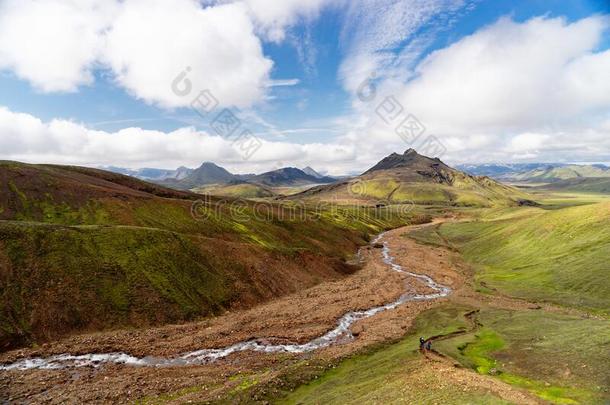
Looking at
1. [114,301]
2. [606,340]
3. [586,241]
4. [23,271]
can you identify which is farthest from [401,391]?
[586,241]

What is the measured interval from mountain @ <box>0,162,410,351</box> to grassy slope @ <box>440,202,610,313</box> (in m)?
47.8

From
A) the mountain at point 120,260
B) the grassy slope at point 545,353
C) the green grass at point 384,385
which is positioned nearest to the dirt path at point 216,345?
the green grass at point 384,385

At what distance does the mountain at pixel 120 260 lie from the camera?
58.7 metres

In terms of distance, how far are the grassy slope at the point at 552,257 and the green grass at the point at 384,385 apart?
41368 mm

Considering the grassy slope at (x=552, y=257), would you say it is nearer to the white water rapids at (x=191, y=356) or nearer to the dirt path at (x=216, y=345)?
the dirt path at (x=216, y=345)

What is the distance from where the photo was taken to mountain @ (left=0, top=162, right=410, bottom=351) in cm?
5869

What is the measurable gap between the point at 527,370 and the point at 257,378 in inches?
1253

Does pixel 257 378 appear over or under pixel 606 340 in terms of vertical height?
under

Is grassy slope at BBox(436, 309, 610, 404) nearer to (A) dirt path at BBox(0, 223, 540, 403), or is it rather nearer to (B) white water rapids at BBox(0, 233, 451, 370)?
(A) dirt path at BBox(0, 223, 540, 403)

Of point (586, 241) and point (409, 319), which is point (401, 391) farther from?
point (586, 241)

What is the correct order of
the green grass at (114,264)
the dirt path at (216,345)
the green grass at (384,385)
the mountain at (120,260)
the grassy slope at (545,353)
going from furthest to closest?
the mountain at (120,260)
the green grass at (114,264)
the dirt path at (216,345)
the grassy slope at (545,353)
the green grass at (384,385)

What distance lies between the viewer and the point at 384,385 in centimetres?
4000

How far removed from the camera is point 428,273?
363 feet

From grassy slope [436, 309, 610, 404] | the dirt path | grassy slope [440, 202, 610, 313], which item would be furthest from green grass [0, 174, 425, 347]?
grassy slope [440, 202, 610, 313]
